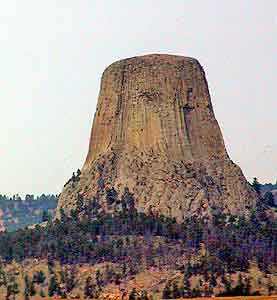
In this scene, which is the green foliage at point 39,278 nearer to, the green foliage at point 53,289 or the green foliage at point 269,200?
the green foliage at point 53,289

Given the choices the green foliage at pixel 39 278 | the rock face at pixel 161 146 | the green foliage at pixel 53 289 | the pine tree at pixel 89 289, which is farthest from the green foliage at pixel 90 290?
the rock face at pixel 161 146

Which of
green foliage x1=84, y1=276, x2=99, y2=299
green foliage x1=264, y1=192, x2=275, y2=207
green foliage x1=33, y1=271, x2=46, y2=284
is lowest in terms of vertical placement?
green foliage x1=84, y1=276, x2=99, y2=299

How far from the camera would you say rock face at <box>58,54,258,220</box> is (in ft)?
456

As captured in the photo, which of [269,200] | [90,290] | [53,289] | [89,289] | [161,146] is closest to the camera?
[90,290]

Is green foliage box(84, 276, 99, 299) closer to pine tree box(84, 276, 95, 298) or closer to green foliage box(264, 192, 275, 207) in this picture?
pine tree box(84, 276, 95, 298)

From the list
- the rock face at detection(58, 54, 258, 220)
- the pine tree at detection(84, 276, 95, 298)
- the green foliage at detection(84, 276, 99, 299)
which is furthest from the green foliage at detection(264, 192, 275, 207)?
the green foliage at detection(84, 276, 99, 299)

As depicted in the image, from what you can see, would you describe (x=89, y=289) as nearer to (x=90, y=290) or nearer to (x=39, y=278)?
(x=90, y=290)

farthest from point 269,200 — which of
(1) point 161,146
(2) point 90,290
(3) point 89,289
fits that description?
(2) point 90,290

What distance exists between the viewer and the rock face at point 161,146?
139000 mm

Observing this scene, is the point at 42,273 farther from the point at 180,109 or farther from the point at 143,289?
the point at 180,109

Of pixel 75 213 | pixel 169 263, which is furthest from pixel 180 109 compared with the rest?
pixel 169 263

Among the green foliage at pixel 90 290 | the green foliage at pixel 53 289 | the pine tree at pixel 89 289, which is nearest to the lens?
the green foliage at pixel 90 290

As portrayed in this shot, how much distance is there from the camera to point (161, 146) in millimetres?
143125

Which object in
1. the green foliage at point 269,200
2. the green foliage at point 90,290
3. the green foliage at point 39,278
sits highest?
the green foliage at point 269,200
